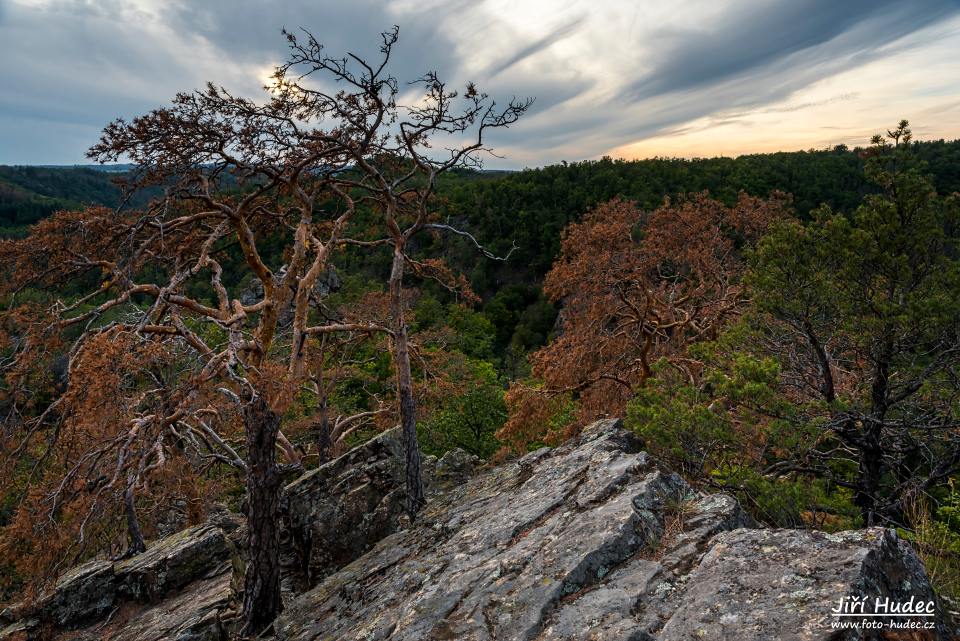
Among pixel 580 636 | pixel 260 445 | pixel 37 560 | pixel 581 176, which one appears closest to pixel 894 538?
pixel 580 636

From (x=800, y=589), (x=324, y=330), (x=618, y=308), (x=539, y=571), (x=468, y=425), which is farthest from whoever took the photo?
(x=468, y=425)

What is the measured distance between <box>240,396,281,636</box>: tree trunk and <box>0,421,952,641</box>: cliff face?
0.54 m

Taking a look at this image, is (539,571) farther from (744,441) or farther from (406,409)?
(406,409)

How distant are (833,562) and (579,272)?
510 inches

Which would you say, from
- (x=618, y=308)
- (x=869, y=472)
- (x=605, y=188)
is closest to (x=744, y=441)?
(x=869, y=472)

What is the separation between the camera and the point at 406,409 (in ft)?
→ 33.9

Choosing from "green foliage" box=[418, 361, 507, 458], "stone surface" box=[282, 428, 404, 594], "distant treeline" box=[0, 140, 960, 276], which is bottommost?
"green foliage" box=[418, 361, 507, 458]

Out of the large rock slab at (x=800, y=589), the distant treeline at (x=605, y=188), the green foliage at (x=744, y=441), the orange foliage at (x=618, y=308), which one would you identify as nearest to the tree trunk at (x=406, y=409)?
the green foliage at (x=744, y=441)

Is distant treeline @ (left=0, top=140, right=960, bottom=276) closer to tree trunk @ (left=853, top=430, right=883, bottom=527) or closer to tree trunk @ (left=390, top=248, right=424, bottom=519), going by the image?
tree trunk @ (left=390, top=248, right=424, bottom=519)

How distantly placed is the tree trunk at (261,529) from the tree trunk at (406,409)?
270cm

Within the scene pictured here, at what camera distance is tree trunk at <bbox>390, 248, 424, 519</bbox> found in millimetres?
10047

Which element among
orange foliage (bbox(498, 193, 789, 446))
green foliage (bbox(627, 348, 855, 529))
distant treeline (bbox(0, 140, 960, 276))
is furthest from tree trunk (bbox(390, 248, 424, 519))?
distant treeline (bbox(0, 140, 960, 276))

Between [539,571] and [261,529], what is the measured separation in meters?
5.16

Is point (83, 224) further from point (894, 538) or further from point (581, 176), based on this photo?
point (581, 176)
